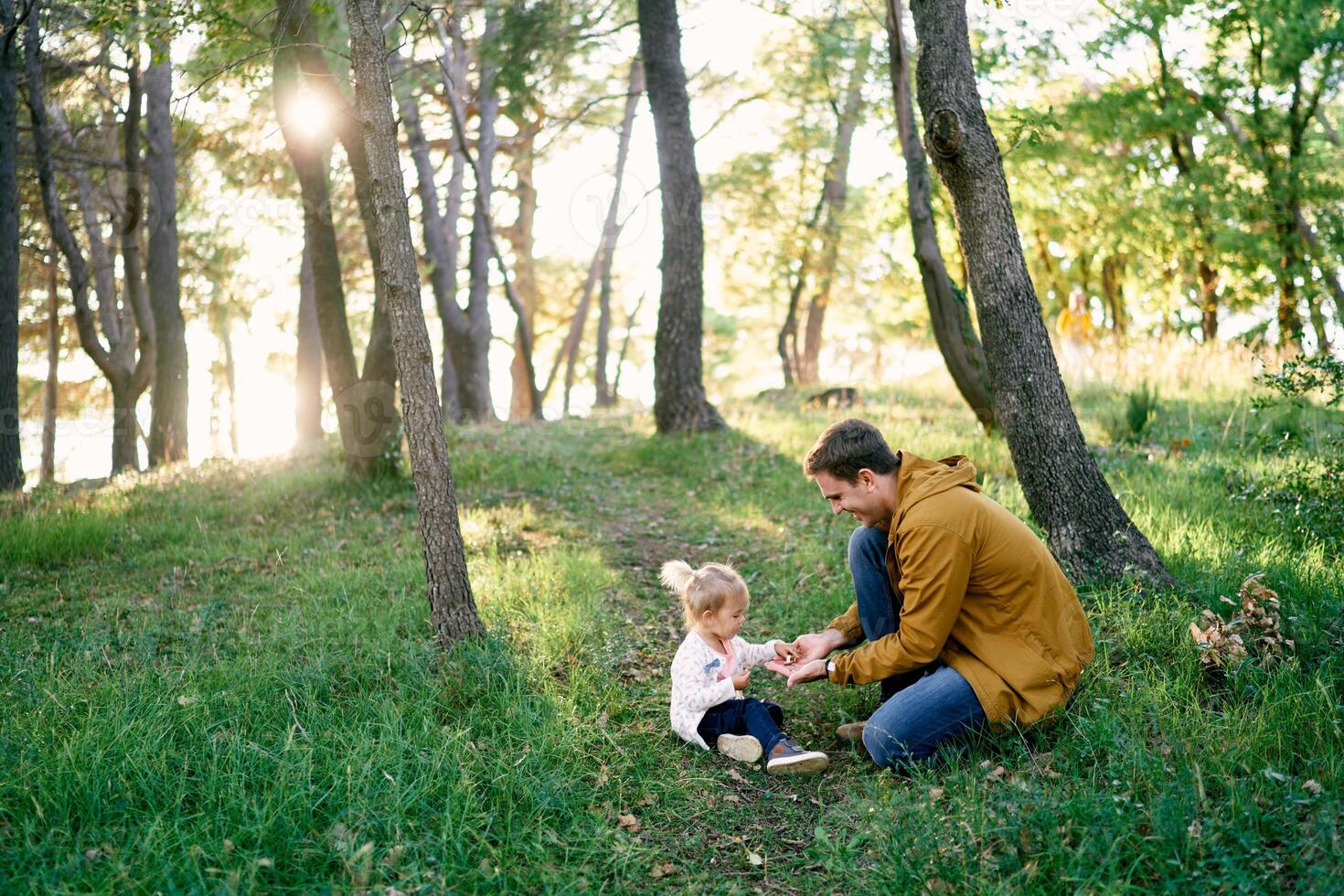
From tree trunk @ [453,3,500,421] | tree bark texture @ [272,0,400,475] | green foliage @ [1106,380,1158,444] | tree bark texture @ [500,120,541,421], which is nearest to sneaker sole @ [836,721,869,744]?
tree bark texture @ [272,0,400,475]

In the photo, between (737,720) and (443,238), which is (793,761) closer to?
(737,720)

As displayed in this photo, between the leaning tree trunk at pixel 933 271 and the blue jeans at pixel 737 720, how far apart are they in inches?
226

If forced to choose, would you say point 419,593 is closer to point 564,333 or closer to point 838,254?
point 838,254

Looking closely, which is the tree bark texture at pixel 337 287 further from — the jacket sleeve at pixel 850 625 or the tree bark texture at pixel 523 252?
the tree bark texture at pixel 523 252

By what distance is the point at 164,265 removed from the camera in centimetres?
1400

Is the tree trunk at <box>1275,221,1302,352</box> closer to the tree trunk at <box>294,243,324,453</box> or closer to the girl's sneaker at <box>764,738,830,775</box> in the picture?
the girl's sneaker at <box>764,738,830,775</box>

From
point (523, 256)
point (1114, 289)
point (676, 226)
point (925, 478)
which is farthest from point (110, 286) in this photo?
point (1114, 289)

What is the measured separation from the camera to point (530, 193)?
77.3 ft

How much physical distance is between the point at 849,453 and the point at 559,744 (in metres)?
1.81

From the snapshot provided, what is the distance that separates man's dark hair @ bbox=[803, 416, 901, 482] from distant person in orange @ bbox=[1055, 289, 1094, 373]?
11012 mm

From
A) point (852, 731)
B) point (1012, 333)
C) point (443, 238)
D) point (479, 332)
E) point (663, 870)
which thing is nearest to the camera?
point (663, 870)

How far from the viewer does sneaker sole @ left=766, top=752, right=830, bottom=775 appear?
4062 mm

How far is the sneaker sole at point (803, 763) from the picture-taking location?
406cm

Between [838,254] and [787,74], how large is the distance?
14.1ft
